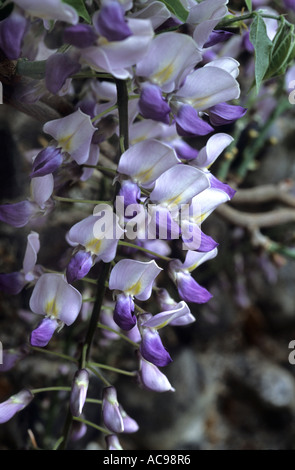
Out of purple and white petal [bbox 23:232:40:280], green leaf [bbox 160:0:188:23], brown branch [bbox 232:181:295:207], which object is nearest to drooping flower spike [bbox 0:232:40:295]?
purple and white petal [bbox 23:232:40:280]

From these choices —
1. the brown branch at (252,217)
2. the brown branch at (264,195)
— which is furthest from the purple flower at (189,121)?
the brown branch at (264,195)

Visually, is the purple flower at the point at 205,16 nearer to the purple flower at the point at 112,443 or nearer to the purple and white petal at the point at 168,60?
the purple and white petal at the point at 168,60

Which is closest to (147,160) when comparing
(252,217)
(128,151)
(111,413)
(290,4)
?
(128,151)

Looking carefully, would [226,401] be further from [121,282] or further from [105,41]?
[105,41]

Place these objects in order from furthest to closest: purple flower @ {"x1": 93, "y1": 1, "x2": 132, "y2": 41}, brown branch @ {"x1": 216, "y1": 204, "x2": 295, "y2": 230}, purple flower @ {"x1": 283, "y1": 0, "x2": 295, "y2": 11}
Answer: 1. brown branch @ {"x1": 216, "y1": 204, "x2": 295, "y2": 230}
2. purple flower @ {"x1": 283, "y1": 0, "x2": 295, "y2": 11}
3. purple flower @ {"x1": 93, "y1": 1, "x2": 132, "y2": 41}

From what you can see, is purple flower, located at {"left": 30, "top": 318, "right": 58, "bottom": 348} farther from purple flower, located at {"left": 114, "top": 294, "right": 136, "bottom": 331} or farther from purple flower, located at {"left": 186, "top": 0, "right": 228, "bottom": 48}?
purple flower, located at {"left": 186, "top": 0, "right": 228, "bottom": 48}
